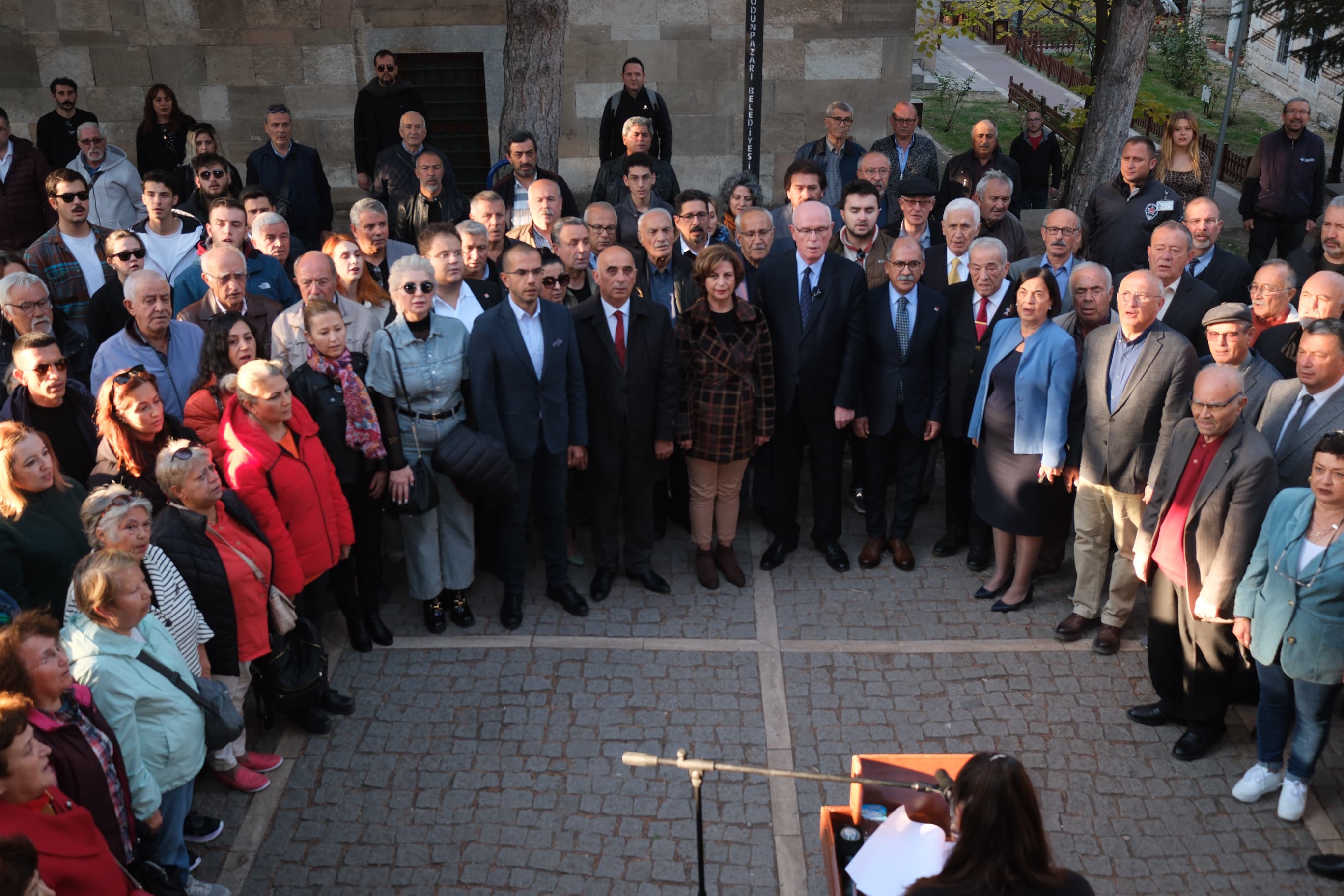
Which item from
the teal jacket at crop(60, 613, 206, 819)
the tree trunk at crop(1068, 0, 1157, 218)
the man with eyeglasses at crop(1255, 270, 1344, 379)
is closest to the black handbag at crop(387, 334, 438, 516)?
the teal jacket at crop(60, 613, 206, 819)

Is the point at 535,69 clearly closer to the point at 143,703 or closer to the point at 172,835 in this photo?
the point at 143,703

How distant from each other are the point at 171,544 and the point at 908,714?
12.2 feet

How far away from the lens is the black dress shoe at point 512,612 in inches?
272

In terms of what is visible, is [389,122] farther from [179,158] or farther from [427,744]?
[427,744]

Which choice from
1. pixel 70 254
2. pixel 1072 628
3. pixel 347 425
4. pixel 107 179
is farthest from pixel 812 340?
pixel 107 179

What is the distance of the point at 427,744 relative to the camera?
19.3ft

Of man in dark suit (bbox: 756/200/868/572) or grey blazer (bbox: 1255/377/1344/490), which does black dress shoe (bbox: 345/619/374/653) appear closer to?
man in dark suit (bbox: 756/200/868/572)

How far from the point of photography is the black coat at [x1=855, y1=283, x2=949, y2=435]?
720 centimetres

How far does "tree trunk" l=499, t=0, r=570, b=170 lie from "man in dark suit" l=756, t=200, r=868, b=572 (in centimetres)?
371

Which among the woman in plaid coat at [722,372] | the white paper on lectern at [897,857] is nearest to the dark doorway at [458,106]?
the woman in plaid coat at [722,372]

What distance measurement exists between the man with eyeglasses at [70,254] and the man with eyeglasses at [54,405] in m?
2.02

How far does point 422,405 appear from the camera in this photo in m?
6.45

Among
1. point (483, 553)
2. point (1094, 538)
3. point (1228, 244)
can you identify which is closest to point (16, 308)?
point (483, 553)

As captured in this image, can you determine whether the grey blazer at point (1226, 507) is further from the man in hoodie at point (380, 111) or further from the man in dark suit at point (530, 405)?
the man in hoodie at point (380, 111)
